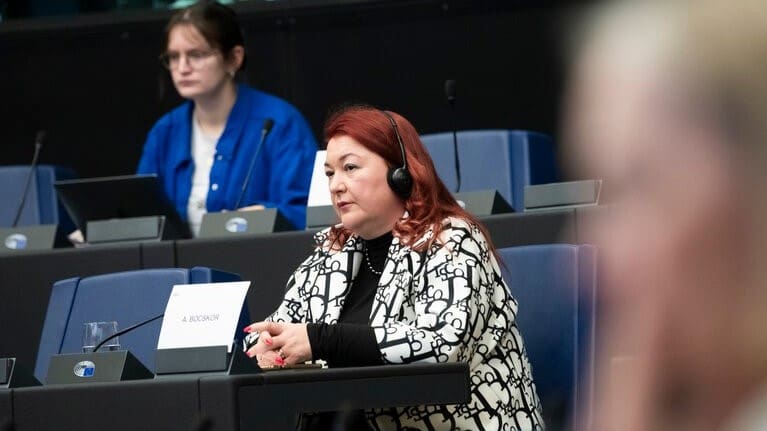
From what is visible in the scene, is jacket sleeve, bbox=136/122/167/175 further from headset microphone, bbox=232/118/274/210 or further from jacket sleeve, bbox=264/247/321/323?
jacket sleeve, bbox=264/247/321/323

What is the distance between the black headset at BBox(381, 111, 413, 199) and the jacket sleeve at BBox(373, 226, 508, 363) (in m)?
0.16

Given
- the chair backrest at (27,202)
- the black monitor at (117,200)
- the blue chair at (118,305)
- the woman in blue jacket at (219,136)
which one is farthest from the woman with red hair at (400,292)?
the chair backrest at (27,202)

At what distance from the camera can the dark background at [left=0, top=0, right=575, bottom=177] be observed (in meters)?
6.05

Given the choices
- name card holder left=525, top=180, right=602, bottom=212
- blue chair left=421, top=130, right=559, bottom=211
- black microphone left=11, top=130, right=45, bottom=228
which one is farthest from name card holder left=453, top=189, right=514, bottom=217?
black microphone left=11, top=130, right=45, bottom=228

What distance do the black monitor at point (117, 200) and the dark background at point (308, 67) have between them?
195 centimetres

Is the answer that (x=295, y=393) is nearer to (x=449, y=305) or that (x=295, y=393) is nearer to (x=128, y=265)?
(x=449, y=305)

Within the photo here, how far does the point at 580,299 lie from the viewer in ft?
9.96

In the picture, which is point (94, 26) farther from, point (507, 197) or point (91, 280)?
point (91, 280)

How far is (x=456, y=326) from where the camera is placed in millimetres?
2738

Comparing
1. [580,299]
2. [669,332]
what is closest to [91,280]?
[580,299]

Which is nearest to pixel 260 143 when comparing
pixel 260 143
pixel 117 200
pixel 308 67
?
pixel 260 143

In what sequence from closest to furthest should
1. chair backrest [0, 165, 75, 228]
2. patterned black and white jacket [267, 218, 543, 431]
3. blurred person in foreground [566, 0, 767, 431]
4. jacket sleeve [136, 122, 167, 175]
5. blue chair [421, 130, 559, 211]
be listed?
blurred person in foreground [566, 0, 767, 431]
patterned black and white jacket [267, 218, 543, 431]
blue chair [421, 130, 559, 211]
jacket sleeve [136, 122, 167, 175]
chair backrest [0, 165, 75, 228]

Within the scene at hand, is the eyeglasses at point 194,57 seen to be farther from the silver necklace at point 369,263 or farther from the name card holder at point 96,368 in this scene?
the name card holder at point 96,368

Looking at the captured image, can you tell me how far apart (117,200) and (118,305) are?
0.92 m
